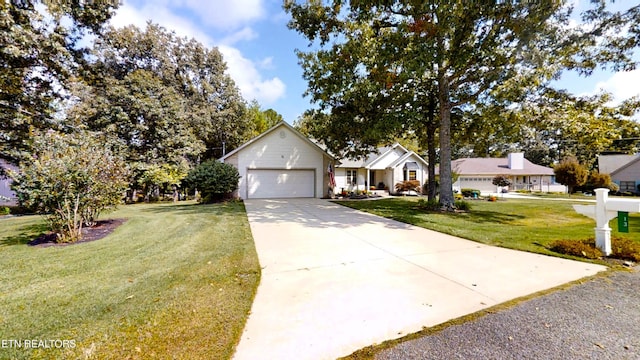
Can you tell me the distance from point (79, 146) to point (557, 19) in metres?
15.7

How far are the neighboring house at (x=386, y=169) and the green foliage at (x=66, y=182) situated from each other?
54.9ft

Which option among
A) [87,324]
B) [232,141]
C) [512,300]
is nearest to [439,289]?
[512,300]

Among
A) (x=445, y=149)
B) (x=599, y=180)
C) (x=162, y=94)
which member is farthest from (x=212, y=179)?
(x=599, y=180)

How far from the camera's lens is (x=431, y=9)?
29.1 feet

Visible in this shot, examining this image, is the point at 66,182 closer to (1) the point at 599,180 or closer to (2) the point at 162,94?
(2) the point at 162,94

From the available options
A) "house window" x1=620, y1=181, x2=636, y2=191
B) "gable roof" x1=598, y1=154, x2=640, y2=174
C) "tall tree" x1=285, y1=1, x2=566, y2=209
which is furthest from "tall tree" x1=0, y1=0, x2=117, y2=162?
"gable roof" x1=598, y1=154, x2=640, y2=174

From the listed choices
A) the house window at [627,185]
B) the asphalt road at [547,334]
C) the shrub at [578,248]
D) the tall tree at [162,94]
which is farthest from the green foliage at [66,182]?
the house window at [627,185]

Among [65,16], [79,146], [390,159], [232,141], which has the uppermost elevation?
[65,16]

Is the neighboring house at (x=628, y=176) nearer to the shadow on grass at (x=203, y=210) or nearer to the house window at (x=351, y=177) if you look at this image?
the house window at (x=351, y=177)

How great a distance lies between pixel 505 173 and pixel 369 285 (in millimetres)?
33164

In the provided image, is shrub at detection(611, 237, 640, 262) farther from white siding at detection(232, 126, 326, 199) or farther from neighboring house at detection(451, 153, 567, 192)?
neighboring house at detection(451, 153, 567, 192)

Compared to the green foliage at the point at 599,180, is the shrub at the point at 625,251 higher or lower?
lower

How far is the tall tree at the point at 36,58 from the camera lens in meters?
9.94

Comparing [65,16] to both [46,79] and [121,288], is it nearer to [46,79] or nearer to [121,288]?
[46,79]
